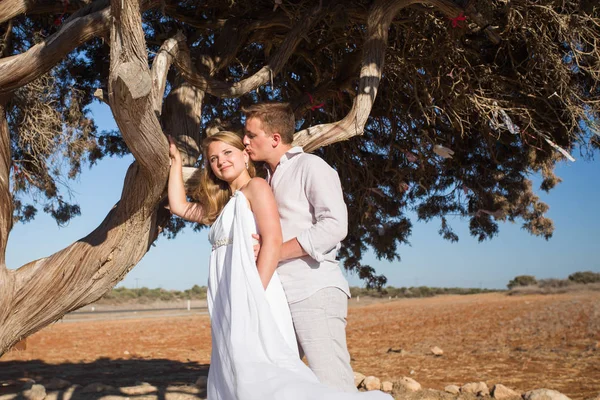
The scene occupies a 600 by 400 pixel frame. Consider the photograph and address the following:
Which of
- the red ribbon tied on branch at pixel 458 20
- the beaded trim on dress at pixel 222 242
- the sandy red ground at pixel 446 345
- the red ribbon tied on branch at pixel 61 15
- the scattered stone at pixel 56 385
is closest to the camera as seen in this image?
the beaded trim on dress at pixel 222 242

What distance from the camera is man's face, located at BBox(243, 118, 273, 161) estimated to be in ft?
11.0

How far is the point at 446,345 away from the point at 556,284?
94.0 feet

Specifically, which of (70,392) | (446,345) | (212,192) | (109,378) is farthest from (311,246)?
(446,345)

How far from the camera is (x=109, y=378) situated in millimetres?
8828

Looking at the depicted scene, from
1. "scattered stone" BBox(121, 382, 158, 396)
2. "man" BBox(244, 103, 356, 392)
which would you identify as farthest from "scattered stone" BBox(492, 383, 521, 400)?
"man" BBox(244, 103, 356, 392)

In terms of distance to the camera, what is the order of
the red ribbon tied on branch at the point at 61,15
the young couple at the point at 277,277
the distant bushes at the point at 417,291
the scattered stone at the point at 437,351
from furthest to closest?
the distant bushes at the point at 417,291 < the scattered stone at the point at 437,351 < the red ribbon tied on branch at the point at 61,15 < the young couple at the point at 277,277

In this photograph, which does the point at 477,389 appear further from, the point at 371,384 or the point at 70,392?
the point at 70,392

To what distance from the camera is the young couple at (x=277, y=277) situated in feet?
9.49

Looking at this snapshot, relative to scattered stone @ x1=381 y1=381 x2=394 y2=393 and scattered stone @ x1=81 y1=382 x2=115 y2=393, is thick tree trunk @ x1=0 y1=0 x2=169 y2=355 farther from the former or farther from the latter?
scattered stone @ x1=381 y1=381 x2=394 y2=393

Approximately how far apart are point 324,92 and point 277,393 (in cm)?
424

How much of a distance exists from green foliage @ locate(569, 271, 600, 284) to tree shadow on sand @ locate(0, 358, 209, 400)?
36.7 m

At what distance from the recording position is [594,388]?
7391 mm

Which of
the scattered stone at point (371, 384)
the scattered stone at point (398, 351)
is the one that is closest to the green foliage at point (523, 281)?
the scattered stone at point (398, 351)

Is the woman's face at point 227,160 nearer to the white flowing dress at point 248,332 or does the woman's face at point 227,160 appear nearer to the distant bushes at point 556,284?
the white flowing dress at point 248,332
